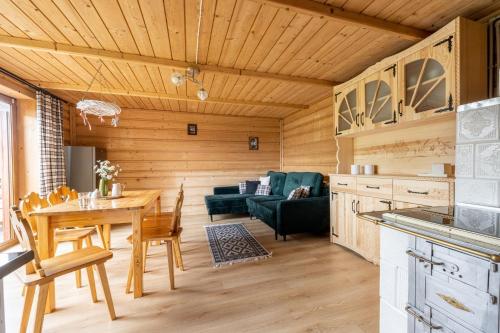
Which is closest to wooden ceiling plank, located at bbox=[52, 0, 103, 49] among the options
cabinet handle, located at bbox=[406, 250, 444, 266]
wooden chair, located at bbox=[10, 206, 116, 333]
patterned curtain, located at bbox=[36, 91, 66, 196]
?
wooden chair, located at bbox=[10, 206, 116, 333]

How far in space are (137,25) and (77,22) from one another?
473mm

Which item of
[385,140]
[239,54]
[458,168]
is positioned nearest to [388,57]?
[385,140]

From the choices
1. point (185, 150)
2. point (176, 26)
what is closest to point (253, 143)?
point (185, 150)

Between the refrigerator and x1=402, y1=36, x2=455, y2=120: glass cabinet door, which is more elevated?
x1=402, y1=36, x2=455, y2=120: glass cabinet door

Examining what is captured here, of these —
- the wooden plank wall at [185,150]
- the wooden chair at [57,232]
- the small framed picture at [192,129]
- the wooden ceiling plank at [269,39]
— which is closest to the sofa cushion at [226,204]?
the wooden plank wall at [185,150]

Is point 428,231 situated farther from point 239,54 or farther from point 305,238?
point 305,238

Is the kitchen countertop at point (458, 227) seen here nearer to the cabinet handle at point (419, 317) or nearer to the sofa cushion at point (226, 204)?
the cabinet handle at point (419, 317)

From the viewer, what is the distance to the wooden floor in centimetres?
156

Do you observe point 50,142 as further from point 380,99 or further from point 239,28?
point 380,99

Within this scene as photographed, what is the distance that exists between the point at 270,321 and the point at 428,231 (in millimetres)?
1209

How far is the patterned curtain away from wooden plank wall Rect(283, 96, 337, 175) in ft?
14.3

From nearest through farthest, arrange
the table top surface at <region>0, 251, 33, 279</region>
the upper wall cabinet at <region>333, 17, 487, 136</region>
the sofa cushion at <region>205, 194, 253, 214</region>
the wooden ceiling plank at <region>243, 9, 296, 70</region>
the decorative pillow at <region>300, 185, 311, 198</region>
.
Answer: the table top surface at <region>0, 251, 33, 279</region>
the upper wall cabinet at <region>333, 17, 487, 136</region>
the wooden ceiling plank at <region>243, 9, 296, 70</region>
the decorative pillow at <region>300, 185, 311, 198</region>
the sofa cushion at <region>205, 194, 253, 214</region>

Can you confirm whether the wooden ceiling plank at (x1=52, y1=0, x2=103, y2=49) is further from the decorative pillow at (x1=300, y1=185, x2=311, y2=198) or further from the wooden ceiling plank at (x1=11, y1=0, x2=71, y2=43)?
the decorative pillow at (x1=300, y1=185, x2=311, y2=198)

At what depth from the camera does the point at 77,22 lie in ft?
5.95
